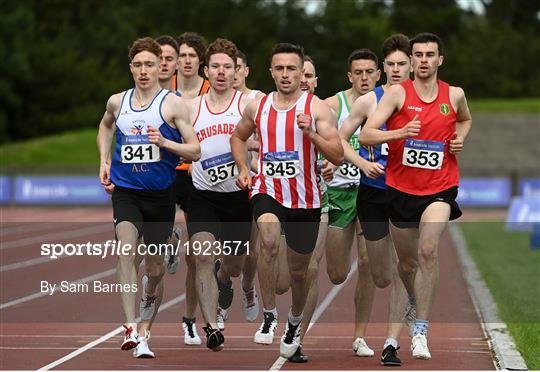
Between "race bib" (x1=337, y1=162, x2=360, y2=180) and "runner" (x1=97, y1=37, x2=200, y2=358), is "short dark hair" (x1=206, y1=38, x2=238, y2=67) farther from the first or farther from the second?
"race bib" (x1=337, y1=162, x2=360, y2=180)

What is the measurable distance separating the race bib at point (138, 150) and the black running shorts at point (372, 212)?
1.61m

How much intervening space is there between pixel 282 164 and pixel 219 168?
919 mm

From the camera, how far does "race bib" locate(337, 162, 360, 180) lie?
11.1m

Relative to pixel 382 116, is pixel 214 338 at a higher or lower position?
lower

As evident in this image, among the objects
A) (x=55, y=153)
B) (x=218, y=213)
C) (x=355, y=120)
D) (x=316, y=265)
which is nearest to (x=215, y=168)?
(x=218, y=213)

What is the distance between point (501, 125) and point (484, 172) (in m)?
18.7

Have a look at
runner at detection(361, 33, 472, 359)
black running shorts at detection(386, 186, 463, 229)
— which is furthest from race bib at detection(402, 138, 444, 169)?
black running shorts at detection(386, 186, 463, 229)

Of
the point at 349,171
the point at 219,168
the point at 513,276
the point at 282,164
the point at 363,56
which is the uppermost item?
the point at 363,56

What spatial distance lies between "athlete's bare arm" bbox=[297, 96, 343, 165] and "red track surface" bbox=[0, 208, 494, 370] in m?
1.52

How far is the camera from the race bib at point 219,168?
10672 mm

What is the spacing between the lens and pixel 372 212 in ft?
34.2

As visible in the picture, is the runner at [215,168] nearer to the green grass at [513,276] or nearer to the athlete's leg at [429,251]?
the athlete's leg at [429,251]

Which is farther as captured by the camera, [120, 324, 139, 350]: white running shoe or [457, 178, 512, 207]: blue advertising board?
[457, 178, 512, 207]: blue advertising board

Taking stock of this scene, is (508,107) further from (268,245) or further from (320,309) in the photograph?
(268,245)
